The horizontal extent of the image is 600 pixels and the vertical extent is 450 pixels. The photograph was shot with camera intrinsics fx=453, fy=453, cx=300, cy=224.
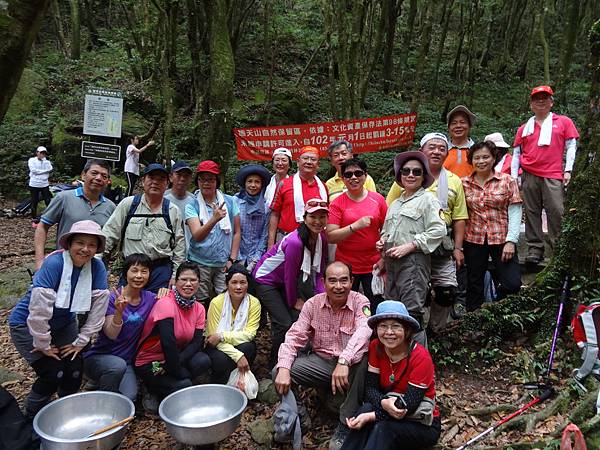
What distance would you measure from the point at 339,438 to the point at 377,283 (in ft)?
4.44

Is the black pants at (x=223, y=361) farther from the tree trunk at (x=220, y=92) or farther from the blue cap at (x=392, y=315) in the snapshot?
the tree trunk at (x=220, y=92)

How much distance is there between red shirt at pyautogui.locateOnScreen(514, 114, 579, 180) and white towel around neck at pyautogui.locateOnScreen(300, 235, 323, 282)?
2841 millimetres

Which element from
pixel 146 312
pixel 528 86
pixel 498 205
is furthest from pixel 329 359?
pixel 528 86

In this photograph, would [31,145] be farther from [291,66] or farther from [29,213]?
[291,66]

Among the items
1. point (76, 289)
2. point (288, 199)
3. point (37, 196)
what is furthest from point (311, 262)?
point (37, 196)

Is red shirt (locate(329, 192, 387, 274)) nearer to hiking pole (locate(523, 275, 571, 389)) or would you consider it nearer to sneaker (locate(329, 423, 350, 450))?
sneaker (locate(329, 423, 350, 450))

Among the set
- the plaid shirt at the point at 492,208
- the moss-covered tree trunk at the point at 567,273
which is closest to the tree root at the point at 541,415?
the moss-covered tree trunk at the point at 567,273

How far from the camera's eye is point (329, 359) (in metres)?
3.85

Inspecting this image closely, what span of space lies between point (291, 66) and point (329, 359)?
1761 centimetres

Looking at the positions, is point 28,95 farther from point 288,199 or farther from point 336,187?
point 336,187

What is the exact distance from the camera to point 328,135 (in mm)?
9289

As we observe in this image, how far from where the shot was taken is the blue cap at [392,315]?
3.18 m

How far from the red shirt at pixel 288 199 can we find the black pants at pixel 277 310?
808 millimetres

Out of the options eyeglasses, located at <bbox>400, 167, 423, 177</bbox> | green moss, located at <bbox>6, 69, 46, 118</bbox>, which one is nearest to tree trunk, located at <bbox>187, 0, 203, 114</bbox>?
green moss, located at <bbox>6, 69, 46, 118</bbox>
